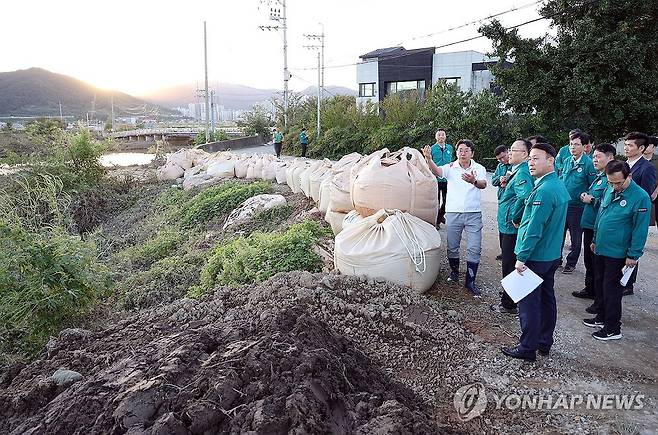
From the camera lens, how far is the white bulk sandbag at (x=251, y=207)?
8.04 m

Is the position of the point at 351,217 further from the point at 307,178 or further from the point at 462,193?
the point at 307,178

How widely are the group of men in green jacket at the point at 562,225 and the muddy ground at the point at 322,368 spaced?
19 cm

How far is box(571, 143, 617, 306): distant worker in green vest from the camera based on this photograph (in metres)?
4.22

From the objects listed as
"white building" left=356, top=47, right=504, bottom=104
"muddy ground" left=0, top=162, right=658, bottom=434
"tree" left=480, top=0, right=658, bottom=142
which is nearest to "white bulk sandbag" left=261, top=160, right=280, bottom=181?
"tree" left=480, top=0, right=658, bottom=142

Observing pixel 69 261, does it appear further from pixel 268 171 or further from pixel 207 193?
pixel 268 171

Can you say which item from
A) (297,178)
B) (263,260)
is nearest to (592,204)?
(263,260)

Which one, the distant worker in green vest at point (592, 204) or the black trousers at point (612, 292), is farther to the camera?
the distant worker in green vest at point (592, 204)

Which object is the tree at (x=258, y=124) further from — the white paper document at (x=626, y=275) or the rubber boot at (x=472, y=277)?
the white paper document at (x=626, y=275)

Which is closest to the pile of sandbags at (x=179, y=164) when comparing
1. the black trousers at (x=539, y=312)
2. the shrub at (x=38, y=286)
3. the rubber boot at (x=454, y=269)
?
the shrub at (x=38, y=286)

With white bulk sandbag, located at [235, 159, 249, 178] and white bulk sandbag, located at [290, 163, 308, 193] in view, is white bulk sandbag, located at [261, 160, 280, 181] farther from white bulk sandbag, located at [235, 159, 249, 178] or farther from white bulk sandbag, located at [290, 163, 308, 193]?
white bulk sandbag, located at [290, 163, 308, 193]

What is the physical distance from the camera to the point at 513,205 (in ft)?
12.8

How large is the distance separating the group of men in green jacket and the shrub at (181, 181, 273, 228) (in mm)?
5837

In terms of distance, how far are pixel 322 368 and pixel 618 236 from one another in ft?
8.39

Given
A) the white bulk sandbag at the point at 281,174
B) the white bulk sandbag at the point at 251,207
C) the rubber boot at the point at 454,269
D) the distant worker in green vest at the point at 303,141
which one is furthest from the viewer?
the distant worker in green vest at the point at 303,141
